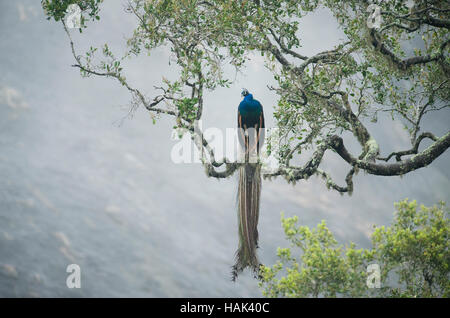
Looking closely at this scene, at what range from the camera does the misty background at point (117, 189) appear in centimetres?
2658

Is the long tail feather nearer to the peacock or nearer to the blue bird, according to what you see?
the peacock

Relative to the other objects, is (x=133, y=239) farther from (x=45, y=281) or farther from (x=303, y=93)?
(x=303, y=93)

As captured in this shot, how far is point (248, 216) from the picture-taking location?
176 inches

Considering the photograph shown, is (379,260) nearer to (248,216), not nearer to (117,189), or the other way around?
(248,216)

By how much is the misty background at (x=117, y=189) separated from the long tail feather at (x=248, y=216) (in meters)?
20.5

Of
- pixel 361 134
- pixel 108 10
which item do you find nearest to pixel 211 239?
pixel 108 10

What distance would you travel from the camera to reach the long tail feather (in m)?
4.08

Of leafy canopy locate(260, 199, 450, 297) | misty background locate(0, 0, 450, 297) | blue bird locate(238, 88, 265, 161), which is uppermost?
misty background locate(0, 0, 450, 297)

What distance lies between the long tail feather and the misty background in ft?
67.2

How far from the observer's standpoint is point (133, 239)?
1231 inches

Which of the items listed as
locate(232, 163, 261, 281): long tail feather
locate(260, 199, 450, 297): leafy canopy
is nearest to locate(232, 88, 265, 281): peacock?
locate(232, 163, 261, 281): long tail feather

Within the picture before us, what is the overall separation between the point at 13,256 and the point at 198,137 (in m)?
28.6

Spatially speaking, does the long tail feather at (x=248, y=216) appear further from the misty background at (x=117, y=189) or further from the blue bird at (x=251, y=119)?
the misty background at (x=117, y=189)

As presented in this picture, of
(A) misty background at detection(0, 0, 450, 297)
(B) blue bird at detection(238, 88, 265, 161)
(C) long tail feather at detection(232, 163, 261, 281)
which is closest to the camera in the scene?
(C) long tail feather at detection(232, 163, 261, 281)
